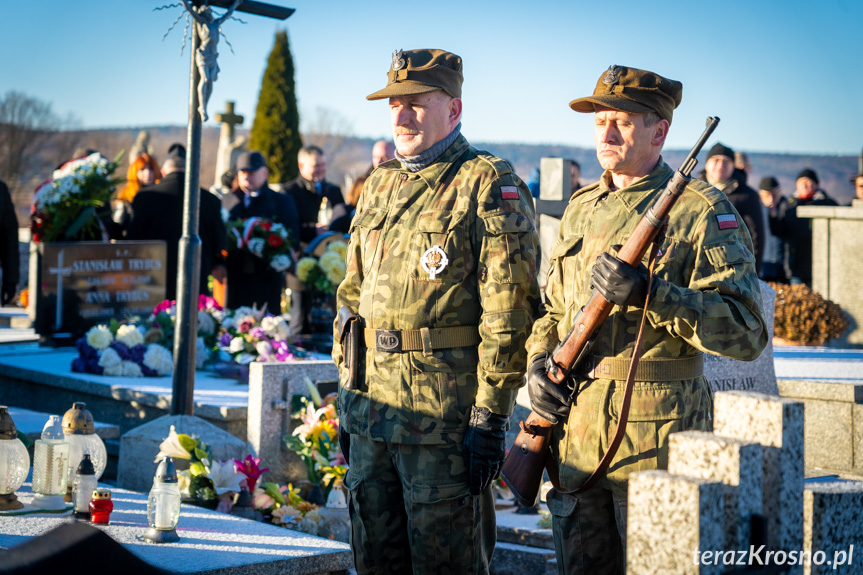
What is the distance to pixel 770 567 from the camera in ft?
7.64

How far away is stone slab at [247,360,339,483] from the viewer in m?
6.34

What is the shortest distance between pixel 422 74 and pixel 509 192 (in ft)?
1.82

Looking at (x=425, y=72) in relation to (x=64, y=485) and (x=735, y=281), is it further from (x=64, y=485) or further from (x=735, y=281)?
(x=64, y=485)

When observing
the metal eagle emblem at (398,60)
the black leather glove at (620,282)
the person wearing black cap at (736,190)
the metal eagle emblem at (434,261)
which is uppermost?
the person wearing black cap at (736,190)

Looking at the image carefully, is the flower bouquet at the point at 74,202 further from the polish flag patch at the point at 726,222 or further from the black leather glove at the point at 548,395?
the polish flag patch at the point at 726,222

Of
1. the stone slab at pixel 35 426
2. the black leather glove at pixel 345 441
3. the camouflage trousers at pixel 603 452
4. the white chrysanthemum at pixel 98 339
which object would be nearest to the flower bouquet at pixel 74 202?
the white chrysanthemum at pixel 98 339

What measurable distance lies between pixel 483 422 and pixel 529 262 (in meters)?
0.61

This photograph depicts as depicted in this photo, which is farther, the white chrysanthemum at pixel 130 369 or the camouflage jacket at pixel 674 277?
the white chrysanthemum at pixel 130 369

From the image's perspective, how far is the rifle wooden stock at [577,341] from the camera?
10.0 feet

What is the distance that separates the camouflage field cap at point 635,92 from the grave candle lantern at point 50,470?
10.1ft

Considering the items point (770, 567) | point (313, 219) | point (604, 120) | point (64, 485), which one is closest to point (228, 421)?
point (64, 485)

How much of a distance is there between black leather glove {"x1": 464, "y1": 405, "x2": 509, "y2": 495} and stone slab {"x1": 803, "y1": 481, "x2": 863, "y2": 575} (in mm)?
1280

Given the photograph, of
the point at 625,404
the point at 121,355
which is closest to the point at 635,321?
the point at 625,404

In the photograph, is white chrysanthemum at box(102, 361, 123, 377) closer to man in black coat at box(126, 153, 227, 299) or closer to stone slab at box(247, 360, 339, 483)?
man in black coat at box(126, 153, 227, 299)
